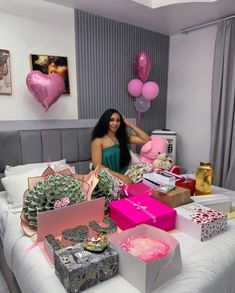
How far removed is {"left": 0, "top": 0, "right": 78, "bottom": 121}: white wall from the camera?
2.28m

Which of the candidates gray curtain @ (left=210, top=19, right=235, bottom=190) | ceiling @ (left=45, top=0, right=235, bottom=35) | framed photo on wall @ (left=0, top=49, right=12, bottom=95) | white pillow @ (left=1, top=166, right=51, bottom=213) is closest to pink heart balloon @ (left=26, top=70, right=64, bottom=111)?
framed photo on wall @ (left=0, top=49, right=12, bottom=95)

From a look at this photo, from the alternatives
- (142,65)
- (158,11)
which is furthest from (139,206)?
(158,11)

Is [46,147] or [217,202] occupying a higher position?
[46,147]

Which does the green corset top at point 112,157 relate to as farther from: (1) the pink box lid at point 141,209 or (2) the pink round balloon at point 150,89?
(1) the pink box lid at point 141,209

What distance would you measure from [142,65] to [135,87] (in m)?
0.28

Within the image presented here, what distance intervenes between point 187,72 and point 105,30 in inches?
52.2

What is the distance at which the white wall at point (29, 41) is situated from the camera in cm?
228

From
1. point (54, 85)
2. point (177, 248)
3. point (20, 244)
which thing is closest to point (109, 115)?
point (54, 85)

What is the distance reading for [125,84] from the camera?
3.21 meters

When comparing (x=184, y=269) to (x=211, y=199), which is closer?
(x=184, y=269)

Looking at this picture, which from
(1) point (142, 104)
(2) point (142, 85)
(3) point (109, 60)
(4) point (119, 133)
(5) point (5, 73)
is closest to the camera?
(5) point (5, 73)

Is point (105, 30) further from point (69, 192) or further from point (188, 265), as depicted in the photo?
point (188, 265)

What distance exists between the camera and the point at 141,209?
4.46ft

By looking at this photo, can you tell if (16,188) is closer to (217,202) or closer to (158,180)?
(158,180)
